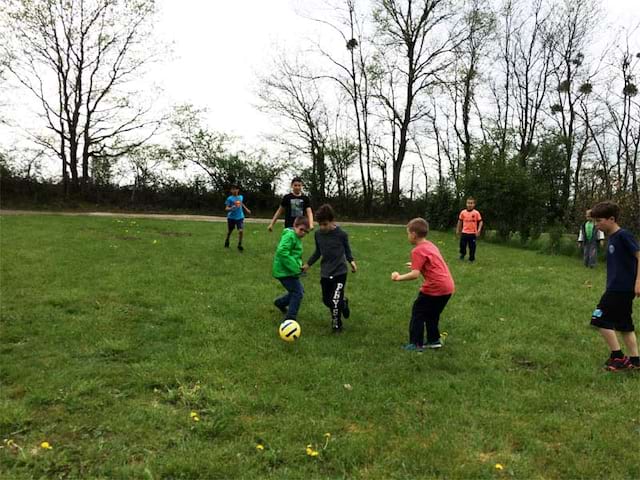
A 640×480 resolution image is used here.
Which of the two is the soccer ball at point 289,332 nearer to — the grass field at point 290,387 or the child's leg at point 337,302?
the grass field at point 290,387

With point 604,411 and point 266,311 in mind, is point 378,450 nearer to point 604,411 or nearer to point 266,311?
point 604,411

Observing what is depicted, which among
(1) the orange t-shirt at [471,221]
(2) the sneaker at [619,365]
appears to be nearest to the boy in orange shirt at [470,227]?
(1) the orange t-shirt at [471,221]

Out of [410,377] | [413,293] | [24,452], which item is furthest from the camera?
[413,293]

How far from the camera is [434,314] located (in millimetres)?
5930

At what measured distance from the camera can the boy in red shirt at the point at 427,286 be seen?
227 inches

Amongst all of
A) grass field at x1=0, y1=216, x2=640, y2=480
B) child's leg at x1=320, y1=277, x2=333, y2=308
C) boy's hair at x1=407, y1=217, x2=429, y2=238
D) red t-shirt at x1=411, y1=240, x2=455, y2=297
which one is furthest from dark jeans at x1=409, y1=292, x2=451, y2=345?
child's leg at x1=320, y1=277, x2=333, y2=308

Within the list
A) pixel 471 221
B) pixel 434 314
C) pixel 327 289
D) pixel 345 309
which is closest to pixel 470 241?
pixel 471 221

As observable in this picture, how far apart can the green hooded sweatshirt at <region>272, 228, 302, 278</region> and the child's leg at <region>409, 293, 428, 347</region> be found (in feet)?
5.55

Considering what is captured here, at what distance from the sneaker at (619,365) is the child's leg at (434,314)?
1.88 meters

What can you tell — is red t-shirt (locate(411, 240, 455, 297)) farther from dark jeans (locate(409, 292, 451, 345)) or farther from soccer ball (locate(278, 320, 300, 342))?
soccer ball (locate(278, 320, 300, 342))

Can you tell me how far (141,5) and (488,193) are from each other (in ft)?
77.5

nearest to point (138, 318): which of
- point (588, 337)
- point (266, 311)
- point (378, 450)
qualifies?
point (266, 311)

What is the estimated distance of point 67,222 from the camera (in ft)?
58.1

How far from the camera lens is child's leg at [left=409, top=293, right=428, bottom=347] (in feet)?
19.4
